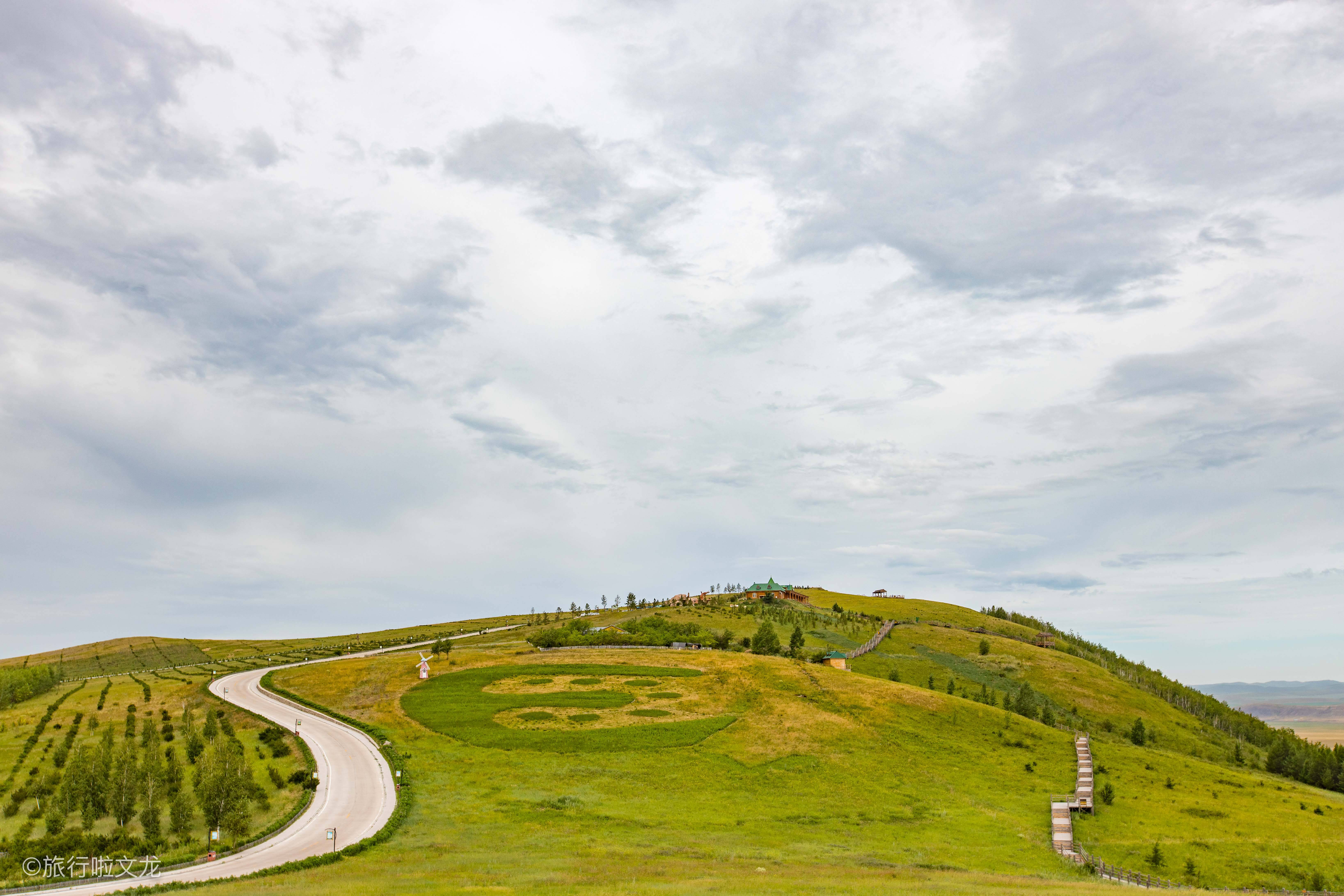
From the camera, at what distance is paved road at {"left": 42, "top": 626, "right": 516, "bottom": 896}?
47.4m

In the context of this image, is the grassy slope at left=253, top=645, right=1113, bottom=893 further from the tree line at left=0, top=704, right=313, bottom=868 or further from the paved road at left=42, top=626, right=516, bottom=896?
the tree line at left=0, top=704, right=313, bottom=868

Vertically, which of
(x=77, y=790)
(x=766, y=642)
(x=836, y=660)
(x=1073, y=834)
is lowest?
(x=77, y=790)

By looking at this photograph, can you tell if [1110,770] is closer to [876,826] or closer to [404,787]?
[876,826]

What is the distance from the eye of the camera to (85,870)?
4847cm

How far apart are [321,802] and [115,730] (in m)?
48.8

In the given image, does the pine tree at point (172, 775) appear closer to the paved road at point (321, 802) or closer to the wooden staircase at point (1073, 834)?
the paved road at point (321, 802)

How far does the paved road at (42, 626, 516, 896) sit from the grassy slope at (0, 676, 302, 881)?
2616 millimetres

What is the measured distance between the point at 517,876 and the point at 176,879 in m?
19.7

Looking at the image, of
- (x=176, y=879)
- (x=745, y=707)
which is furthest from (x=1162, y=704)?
(x=176, y=879)

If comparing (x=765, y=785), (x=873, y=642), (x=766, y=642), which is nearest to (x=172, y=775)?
(x=765, y=785)

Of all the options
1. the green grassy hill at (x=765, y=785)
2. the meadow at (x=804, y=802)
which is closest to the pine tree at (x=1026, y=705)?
the green grassy hill at (x=765, y=785)

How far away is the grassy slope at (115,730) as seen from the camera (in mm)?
62625

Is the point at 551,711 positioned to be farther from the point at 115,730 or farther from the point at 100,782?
the point at 115,730

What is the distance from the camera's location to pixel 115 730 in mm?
94812
